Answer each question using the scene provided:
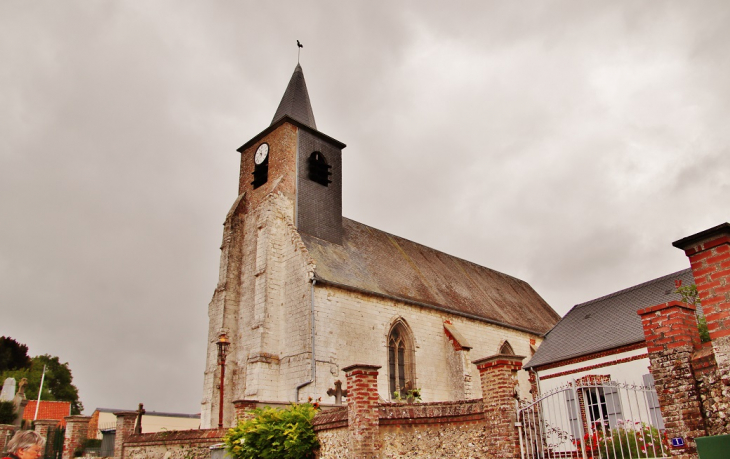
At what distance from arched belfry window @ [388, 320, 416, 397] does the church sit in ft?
0.12

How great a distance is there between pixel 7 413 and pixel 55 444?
38.7 feet

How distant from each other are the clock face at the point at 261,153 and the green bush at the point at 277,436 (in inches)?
538

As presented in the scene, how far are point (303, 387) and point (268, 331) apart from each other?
2.46m

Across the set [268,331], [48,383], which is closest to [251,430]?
[268,331]

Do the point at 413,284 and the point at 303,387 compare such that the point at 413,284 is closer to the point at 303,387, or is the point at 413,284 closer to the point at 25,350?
the point at 303,387

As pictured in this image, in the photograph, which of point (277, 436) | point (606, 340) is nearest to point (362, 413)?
point (277, 436)

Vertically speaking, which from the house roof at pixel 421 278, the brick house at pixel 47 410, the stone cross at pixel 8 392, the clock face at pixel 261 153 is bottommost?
the brick house at pixel 47 410

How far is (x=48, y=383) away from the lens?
48.2 metres

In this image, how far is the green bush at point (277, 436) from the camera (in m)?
9.82

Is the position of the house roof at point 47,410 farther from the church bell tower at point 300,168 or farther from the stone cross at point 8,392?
the church bell tower at point 300,168

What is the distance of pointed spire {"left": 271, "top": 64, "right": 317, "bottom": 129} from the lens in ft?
76.1

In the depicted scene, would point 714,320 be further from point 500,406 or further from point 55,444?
point 55,444

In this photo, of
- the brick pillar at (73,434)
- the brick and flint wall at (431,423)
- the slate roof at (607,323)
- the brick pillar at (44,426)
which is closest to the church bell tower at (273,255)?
the brick pillar at (73,434)

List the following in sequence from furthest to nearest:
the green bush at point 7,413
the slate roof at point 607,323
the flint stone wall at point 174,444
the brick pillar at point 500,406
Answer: the green bush at point 7,413 → the slate roof at point 607,323 → the flint stone wall at point 174,444 → the brick pillar at point 500,406
